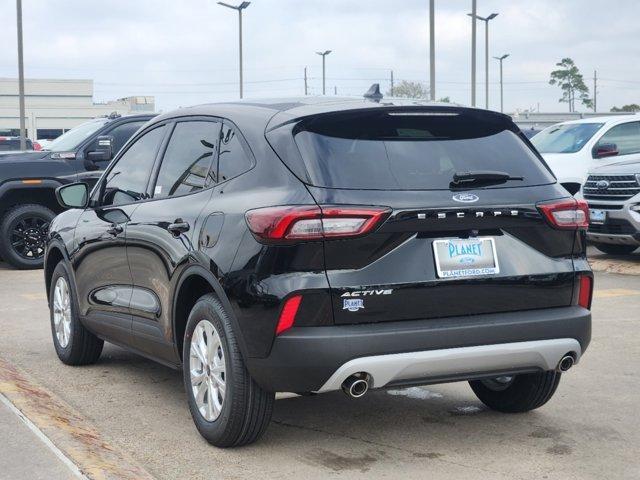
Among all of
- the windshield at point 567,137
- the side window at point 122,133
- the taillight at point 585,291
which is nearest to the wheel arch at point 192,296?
the taillight at point 585,291

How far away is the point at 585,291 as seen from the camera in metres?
5.39

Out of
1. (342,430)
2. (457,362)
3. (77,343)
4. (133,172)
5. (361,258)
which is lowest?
(342,430)

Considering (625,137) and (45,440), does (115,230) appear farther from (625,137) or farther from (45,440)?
(625,137)

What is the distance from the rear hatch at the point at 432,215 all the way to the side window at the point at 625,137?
11463 mm

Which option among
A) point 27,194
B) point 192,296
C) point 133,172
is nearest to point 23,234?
point 27,194

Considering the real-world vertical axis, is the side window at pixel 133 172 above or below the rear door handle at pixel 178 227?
above

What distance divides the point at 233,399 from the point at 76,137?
10.6 m

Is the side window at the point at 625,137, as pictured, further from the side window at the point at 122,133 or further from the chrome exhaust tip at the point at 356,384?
the chrome exhaust tip at the point at 356,384

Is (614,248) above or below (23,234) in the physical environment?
below

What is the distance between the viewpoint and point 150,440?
219 inches

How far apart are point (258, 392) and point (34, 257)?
10002 mm

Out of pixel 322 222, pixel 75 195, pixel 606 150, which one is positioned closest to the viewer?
pixel 322 222

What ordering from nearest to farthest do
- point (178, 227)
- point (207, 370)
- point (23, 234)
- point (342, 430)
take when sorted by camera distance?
point (207, 370) → point (178, 227) → point (342, 430) → point (23, 234)

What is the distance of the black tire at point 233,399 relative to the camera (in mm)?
5039
